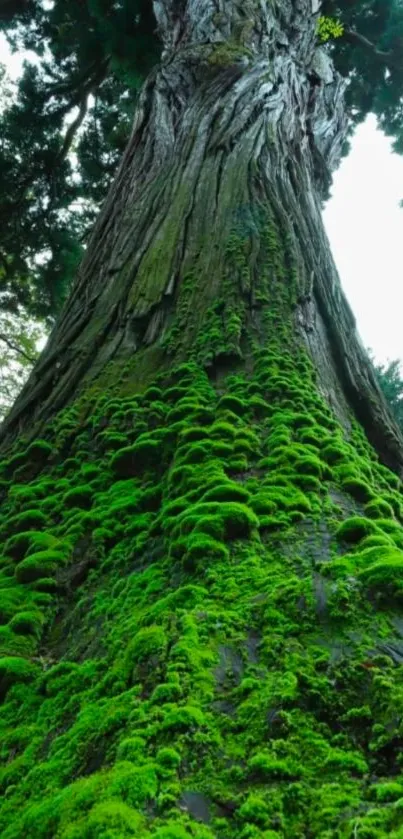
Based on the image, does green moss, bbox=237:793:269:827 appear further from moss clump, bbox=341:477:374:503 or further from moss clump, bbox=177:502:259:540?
moss clump, bbox=341:477:374:503

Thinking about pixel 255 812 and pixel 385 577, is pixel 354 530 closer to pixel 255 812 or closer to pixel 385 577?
pixel 385 577

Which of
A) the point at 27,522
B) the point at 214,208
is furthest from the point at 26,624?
the point at 214,208

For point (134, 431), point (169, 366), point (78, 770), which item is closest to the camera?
point (78, 770)

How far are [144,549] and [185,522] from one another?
0.62 feet

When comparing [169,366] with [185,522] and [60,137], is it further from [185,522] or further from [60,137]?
[60,137]

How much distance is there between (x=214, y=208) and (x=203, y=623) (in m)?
2.76

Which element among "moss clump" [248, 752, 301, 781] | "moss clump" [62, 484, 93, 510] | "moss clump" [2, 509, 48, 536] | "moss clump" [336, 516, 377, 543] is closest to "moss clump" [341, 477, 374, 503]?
"moss clump" [336, 516, 377, 543]

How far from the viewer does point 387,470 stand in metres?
2.50

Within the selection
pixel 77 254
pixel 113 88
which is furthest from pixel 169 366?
pixel 113 88

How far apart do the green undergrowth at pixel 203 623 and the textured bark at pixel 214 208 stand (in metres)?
0.48

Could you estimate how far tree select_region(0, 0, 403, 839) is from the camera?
104cm

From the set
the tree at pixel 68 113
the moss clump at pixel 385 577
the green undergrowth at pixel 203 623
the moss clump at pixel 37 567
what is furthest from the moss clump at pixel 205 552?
the tree at pixel 68 113

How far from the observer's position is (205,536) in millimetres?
1652

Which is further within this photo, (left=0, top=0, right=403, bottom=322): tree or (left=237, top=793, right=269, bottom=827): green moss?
(left=0, top=0, right=403, bottom=322): tree
